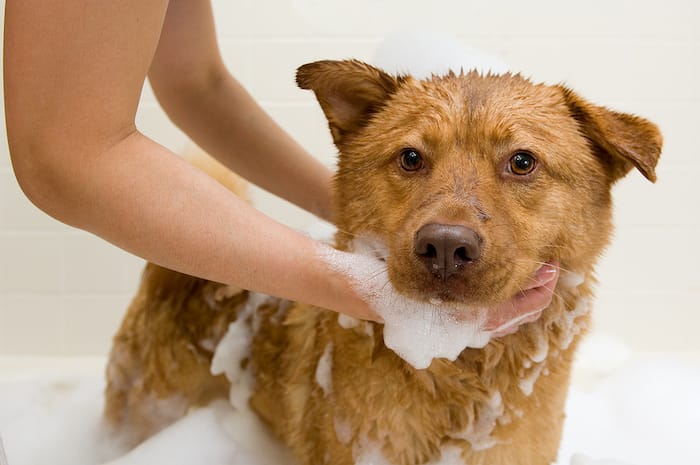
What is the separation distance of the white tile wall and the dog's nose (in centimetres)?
137

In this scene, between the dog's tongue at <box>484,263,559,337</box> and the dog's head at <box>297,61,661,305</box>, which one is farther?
the dog's tongue at <box>484,263,559,337</box>

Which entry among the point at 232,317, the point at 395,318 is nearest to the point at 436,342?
the point at 395,318

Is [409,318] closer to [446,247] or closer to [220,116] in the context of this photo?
[446,247]

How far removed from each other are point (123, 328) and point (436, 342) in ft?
2.97

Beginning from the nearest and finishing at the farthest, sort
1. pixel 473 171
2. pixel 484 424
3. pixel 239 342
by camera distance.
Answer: pixel 473 171 → pixel 484 424 → pixel 239 342

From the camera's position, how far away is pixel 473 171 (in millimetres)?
1298

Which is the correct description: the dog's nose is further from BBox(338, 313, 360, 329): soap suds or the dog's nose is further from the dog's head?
BBox(338, 313, 360, 329): soap suds

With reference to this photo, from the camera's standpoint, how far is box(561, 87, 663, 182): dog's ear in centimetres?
132

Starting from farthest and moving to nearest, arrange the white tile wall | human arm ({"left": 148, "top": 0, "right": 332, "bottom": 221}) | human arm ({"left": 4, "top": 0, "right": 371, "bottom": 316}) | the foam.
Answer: the white tile wall
human arm ({"left": 148, "top": 0, "right": 332, "bottom": 221})
the foam
human arm ({"left": 4, "top": 0, "right": 371, "bottom": 316})

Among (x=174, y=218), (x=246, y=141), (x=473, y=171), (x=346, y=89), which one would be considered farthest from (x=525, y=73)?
(x=174, y=218)

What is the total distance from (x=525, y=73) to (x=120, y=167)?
5.59ft

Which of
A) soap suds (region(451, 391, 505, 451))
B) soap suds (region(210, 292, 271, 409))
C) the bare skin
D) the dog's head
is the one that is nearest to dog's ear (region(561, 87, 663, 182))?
the dog's head

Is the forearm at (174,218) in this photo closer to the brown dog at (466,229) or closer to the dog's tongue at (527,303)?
the brown dog at (466,229)

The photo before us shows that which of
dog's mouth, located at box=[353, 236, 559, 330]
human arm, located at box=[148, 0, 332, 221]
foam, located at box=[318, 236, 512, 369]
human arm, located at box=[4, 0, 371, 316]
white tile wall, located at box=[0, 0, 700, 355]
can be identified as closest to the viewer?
human arm, located at box=[4, 0, 371, 316]
